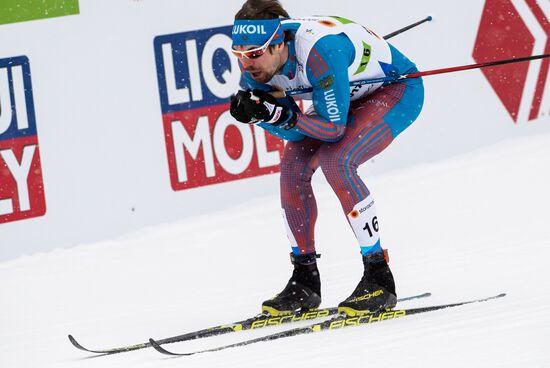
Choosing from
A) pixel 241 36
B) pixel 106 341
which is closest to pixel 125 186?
pixel 106 341

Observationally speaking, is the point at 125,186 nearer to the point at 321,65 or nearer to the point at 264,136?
the point at 264,136

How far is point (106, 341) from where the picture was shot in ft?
16.2

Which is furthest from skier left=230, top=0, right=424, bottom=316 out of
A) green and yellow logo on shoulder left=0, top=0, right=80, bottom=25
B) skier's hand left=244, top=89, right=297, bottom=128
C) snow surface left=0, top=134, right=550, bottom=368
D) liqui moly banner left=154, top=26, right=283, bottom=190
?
green and yellow logo on shoulder left=0, top=0, right=80, bottom=25

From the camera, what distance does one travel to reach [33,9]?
7273 millimetres

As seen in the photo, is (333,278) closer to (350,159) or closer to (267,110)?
(350,159)

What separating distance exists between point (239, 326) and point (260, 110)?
1017 millimetres

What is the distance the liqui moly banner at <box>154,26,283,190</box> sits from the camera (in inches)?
303

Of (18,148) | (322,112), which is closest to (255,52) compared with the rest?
(322,112)

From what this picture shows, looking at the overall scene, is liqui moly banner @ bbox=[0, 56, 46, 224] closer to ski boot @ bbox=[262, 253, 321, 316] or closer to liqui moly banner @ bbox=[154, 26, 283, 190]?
liqui moly banner @ bbox=[154, 26, 283, 190]

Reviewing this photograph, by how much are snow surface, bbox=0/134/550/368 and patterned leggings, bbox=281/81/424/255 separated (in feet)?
1.71

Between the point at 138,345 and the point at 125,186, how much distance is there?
10.4 ft

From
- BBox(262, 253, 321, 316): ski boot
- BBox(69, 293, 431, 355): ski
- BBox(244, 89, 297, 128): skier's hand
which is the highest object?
BBox(244, 89, 297, 128): skier's hand

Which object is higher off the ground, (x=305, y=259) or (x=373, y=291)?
(x=305, y=259)

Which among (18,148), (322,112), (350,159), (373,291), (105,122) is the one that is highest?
(105,122)
